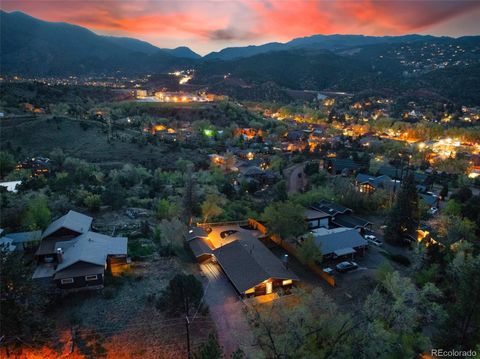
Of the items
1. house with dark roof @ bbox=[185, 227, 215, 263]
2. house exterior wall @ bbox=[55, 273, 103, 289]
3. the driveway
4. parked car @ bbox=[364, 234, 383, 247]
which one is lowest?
parked car @ bbox=[364, 234, 383, 247]

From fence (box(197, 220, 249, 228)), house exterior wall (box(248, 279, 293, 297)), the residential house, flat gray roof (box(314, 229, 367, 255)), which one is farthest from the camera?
fence (box(197, 220, 249, 228))

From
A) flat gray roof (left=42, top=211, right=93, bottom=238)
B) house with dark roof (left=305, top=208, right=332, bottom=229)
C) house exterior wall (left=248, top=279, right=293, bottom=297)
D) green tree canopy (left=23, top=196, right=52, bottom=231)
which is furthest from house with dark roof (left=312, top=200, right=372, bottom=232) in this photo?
green tree canopy (left=23, top=196, right=52, bottom=231)

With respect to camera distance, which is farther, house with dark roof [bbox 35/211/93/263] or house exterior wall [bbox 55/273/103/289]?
house with dark roof [bbox 35/211/93/263]

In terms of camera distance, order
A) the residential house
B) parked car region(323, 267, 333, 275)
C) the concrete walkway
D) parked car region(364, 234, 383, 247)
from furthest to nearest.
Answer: the concrete walkway
parked car region(364, 234, 383, 247)
parked car region(323, 267, 333, 275)
the residential house

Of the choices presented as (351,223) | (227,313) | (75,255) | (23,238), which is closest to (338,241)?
(351,223)

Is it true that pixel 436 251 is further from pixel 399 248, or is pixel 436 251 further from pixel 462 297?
pixel 462 297

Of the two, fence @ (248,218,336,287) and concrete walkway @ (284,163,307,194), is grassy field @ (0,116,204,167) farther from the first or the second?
fence @ (248,218,336,287)

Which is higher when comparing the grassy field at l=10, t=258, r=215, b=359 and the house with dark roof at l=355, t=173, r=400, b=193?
the grassy field at l=10, t=258, r=215, b=359

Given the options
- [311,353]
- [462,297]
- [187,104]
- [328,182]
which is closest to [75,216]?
[311,353]
